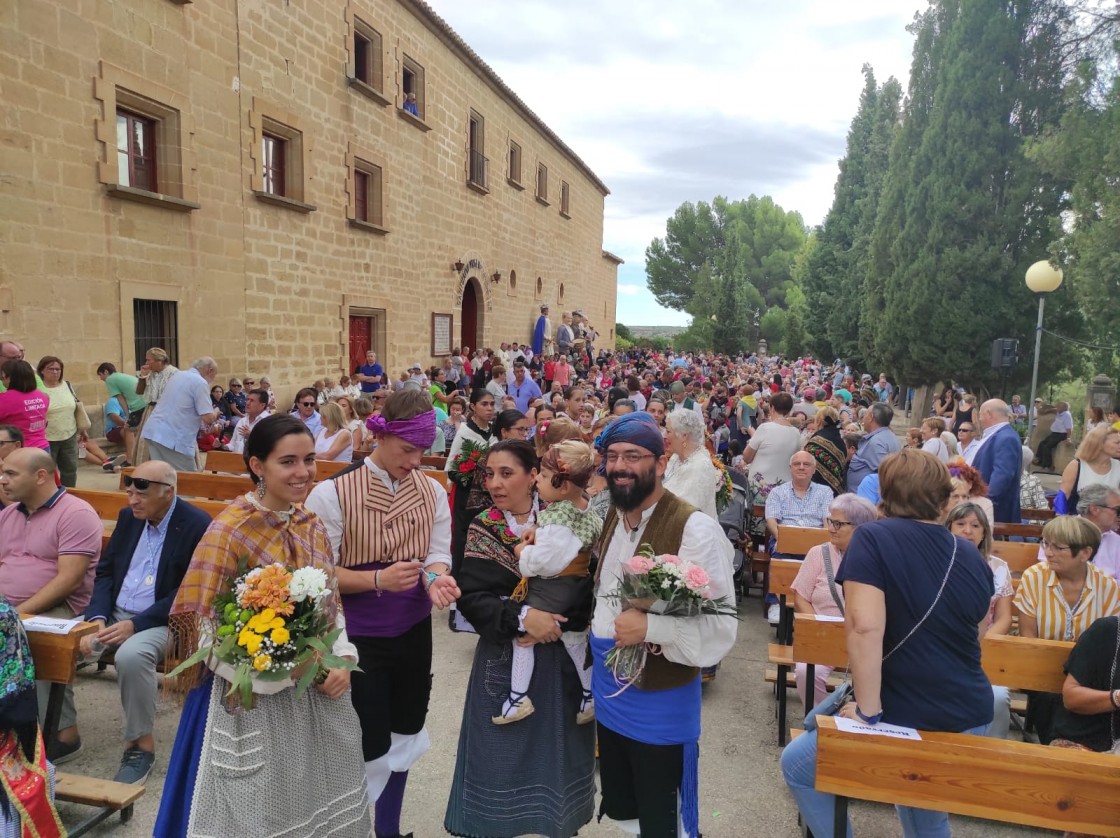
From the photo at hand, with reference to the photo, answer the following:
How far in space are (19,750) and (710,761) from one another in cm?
331

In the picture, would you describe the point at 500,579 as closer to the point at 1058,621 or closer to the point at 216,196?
the point at 1058,621

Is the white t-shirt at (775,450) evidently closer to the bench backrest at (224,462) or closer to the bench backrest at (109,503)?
the bench backrest at (109,503)

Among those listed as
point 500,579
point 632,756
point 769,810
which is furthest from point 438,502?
point 769,810

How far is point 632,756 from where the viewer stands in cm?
260

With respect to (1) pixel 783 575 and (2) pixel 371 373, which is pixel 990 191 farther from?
(1) pixel 783 575

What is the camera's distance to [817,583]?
451cm

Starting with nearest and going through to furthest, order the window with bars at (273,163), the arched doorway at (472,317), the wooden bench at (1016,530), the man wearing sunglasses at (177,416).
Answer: the wooden bench at (1016,530) → the man wearing sunglasses at (177,416) → the window with bars at (273,163) → the arched doorway at (472,317)

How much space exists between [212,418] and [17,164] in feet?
12.2

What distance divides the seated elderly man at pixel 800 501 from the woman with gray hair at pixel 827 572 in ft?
4.76

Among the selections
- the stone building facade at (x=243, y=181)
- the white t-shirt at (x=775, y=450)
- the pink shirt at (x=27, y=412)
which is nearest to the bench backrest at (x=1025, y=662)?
the white t-shirt at (x=775, y=450)

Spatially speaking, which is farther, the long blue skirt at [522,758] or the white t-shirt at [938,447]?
the white t-shirt at [938,447]

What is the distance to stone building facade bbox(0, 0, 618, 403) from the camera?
334 inches

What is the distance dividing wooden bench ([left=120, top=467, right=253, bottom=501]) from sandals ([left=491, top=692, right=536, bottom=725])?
4487mm

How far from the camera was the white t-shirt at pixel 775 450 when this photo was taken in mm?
7055
